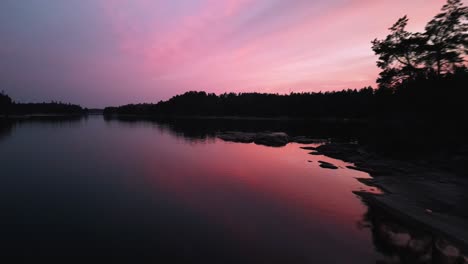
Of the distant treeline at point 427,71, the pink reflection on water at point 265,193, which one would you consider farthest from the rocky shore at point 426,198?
the distant treeline at point 427,71

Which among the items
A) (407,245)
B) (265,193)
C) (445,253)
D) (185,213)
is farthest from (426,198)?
(185,213)

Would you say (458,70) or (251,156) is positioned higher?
(458,70)

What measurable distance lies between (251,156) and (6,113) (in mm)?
228621

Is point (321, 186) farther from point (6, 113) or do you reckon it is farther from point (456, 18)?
point (6, 113)

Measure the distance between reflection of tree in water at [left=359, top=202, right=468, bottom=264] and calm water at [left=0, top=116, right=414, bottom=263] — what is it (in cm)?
51

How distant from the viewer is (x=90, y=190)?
24.4 m

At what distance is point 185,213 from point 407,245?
573 inches

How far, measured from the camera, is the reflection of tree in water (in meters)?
13.1

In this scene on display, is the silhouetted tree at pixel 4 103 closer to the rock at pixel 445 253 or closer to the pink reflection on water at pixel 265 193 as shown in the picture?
the pink reflection on water at pixel 265 193

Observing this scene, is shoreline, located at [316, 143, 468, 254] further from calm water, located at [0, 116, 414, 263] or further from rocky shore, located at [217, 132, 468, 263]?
calm water, located at [0, 116, 414, 263]

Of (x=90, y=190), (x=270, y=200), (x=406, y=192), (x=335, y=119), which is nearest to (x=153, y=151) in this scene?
(x=90, y=190)

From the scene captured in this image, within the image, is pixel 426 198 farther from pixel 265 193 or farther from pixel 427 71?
pixel 427 71

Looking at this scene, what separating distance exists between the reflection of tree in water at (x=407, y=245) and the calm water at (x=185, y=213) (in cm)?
51

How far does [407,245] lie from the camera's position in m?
14.7
